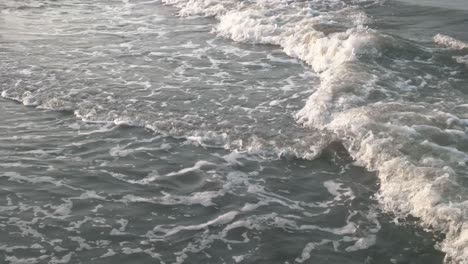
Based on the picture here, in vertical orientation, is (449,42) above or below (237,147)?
above

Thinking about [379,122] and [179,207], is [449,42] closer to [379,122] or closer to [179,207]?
[379,122]

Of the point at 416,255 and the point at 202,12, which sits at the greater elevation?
the point at 202,12

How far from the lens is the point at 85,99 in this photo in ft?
35.4

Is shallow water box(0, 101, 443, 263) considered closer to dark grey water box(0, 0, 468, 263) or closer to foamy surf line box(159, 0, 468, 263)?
dark grey water box(0, 0, 468, 263)

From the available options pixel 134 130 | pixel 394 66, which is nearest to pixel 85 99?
pixel 134 130

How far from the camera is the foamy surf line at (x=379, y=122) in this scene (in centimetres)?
672

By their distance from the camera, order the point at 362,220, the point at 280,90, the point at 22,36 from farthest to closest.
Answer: the point at 22,36
the point at 280,90
the point at 362,220

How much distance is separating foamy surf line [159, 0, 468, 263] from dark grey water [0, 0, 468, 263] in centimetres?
3

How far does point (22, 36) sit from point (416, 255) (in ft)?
43.6

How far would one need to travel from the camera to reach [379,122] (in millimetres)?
9086

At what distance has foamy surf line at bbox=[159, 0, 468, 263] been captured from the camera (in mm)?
6719

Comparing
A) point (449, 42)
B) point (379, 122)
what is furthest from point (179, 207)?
point (449, 42)

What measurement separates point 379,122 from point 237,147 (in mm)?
2408

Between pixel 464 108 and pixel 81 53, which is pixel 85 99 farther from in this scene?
pixel 464 108
